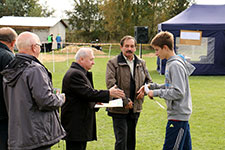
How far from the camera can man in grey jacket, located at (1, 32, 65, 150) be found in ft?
9.11

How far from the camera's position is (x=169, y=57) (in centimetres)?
335

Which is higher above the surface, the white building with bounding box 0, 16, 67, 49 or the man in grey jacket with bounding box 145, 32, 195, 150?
the white building with bounding box 0, 16, 67, 49

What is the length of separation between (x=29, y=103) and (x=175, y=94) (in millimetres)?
1525

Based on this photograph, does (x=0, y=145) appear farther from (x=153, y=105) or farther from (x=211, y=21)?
(x=211, y=21)

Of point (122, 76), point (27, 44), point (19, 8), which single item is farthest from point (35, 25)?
point (27, 44)

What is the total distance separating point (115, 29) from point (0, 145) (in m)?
36.7

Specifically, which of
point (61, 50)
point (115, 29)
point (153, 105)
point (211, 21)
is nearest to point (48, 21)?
point (115, 29)

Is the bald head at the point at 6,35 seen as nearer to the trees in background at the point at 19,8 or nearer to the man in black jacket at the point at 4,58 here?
the man in black jacket at the point at 4,58

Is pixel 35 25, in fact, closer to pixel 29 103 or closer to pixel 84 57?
pixel 84 57

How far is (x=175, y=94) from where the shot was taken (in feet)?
10.5

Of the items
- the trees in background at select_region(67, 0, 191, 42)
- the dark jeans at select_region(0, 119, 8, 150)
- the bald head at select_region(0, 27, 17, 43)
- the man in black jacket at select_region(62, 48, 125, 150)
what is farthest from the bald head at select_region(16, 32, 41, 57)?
the trees in background at select_region(67, 0, 191, 42)

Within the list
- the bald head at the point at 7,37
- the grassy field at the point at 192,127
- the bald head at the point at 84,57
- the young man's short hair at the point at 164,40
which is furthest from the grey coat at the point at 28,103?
the young man's short hair at the point at 164,40

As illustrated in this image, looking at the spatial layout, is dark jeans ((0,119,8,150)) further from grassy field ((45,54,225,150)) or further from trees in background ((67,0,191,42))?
trees in background ((67,0,191,42))

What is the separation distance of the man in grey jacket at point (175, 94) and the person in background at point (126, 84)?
0.85 meters
